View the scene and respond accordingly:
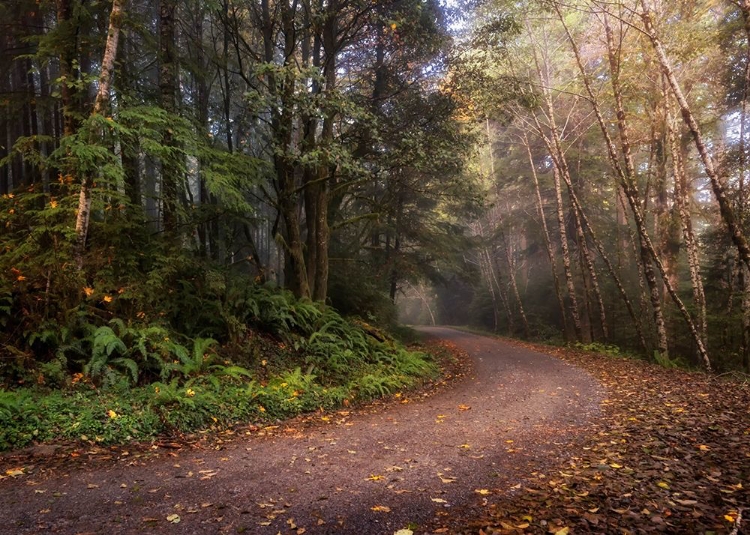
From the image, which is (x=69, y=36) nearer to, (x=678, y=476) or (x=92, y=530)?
(x=92, y=530)

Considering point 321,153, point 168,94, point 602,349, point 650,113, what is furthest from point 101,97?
point 602,349

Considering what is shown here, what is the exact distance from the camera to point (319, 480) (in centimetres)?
427

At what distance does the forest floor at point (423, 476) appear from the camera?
334 centimetres

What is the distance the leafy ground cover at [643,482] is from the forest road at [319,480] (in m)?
0.28

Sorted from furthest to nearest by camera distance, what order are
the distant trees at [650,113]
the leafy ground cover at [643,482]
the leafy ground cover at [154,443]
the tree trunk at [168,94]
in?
1. the distant trees at [650,113]
2. the tree trunk at [168,94]
3. the leafy ground cover at [154,443]
4. the leafy ground cover at [643,482]

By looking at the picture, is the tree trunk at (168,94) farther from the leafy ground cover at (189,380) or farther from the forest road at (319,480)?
the forest road at (319,480)

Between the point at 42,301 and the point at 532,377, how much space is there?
10.2m

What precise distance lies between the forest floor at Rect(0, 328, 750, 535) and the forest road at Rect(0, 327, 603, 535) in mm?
17

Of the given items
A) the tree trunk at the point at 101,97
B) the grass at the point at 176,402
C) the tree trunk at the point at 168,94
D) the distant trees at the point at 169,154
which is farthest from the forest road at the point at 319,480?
the tree trunk at the point at 168,94

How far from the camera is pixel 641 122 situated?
1548 cm

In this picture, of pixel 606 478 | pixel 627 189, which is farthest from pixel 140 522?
pixel 627 189

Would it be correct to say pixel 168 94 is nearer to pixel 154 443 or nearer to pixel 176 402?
pixel 176 402

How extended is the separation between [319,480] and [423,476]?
1.09m

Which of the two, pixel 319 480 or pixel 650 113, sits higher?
pixel 650 113
